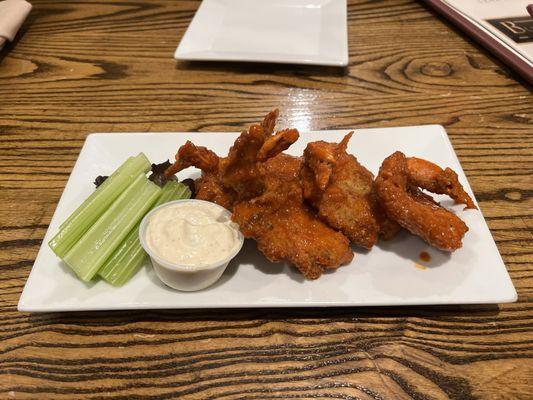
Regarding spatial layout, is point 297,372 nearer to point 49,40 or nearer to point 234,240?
point 234,240

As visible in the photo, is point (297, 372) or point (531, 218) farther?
point (531, 218)

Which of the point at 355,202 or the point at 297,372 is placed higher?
the point at 355,202

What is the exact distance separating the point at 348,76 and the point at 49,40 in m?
3.22

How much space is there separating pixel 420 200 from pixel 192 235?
130cm

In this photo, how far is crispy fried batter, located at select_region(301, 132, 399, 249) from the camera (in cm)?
244

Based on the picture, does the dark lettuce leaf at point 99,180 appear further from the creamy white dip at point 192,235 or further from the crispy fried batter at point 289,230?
the crispy fried batter at point 289,230

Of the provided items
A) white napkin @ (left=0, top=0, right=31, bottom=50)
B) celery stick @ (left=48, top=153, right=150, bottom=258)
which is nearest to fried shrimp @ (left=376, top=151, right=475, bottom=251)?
celery stick @ (left=48, top=153, right=150, bottom=258)

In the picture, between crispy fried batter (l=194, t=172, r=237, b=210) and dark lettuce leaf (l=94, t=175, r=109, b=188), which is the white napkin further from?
crispy fried batter (l=194, t=172, r=237, b=210)

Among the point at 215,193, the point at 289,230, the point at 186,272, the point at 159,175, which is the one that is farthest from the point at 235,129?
the point at 186,272

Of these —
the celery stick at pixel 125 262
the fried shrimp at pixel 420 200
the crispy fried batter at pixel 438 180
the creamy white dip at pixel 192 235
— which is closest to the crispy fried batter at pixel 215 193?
the creamy white dip at pixel 192 235

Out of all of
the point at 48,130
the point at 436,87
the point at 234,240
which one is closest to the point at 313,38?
the point at 436,87

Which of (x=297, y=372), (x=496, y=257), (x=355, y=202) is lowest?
(x=297, y=372)

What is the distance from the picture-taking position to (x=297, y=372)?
2086mm

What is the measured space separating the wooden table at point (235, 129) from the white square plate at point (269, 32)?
18 centimetres
